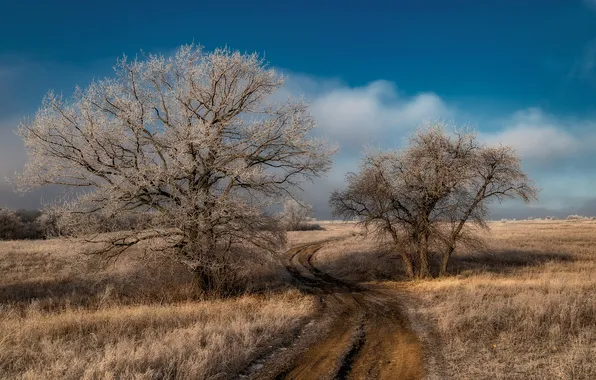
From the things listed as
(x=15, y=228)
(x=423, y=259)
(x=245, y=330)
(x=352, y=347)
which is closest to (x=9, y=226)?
(x=15, y=228)

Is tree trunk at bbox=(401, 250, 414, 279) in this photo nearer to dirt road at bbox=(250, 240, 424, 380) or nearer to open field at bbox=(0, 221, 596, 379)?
open field at bbox=(0, 221, 596, 379)

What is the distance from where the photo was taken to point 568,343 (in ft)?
26.8

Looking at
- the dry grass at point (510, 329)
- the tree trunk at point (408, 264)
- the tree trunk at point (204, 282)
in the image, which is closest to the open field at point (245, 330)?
the dry grass at point (510, 329)

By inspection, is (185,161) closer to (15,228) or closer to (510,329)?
(510,329)

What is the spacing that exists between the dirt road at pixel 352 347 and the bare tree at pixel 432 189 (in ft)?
24.7

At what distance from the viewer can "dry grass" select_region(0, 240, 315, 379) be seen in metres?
6.45

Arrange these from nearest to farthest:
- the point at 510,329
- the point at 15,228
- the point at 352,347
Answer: the point at 352,347 → the point at 510,329 → the point at 15,228

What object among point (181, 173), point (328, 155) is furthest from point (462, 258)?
point (181, 173)

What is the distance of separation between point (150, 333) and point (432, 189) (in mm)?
16461

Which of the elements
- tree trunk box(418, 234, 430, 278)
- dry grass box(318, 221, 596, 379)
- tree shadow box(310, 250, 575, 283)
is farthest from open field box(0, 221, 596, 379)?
tree shadow box(310, 250, 575, 283)

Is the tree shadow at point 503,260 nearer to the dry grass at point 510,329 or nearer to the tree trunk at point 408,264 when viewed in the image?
the tree trunk at point 408,264

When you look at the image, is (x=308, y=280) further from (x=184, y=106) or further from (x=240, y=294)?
(x=184, y=106)

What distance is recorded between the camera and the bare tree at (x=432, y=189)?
65.8 feet

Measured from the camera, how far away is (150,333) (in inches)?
347
